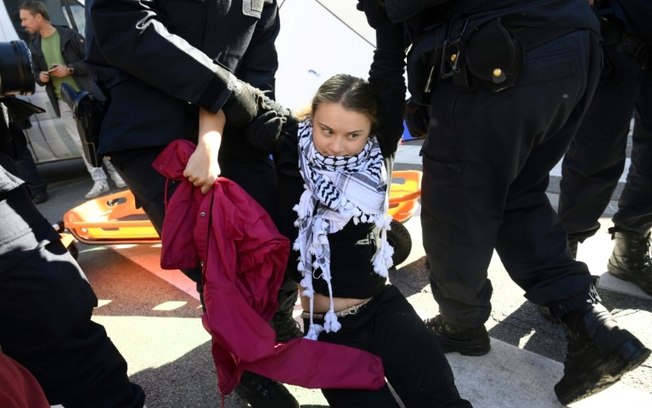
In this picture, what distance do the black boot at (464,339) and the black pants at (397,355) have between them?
34cm

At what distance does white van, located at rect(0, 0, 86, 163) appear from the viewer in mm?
4910

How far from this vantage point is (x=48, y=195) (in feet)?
17.5

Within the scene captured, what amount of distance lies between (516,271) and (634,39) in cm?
105

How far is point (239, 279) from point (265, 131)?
499 mm

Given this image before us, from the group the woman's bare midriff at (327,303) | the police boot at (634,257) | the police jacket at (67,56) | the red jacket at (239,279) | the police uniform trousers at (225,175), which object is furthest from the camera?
the police jacket at (67,56)

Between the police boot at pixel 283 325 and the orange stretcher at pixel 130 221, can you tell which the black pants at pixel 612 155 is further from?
the police boot at pixel 283 325

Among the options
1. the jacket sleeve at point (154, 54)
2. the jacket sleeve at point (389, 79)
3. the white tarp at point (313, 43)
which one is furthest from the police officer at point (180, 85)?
the white tarp at point (313, 43)

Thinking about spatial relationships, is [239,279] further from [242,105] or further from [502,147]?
[502,147]

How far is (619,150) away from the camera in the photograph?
85.7 inches

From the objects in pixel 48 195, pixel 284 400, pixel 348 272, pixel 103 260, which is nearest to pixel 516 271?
pixel 348 272

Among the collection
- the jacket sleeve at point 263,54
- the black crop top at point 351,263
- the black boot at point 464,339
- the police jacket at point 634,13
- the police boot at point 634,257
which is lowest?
the black boot at point 464,339

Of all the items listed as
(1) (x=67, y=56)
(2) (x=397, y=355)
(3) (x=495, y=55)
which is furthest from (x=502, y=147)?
(1) (x=67, y=56)

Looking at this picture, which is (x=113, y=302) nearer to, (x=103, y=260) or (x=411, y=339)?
(x=103, y=260)

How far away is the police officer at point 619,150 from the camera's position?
196 cm
